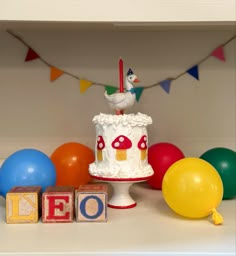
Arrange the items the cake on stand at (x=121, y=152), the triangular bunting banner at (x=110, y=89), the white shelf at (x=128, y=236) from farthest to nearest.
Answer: the triangular bunting banner at (x=110, y=89), the cake on stand at (x=121, y=152), the white shelf at (x=128, y=236)

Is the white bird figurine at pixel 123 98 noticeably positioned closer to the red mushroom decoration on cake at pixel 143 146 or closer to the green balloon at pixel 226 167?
the red mushroom decoration on cake at pixel 143 146

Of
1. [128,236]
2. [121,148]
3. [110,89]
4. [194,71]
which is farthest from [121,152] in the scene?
[194,71]

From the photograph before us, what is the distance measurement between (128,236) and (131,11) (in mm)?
493

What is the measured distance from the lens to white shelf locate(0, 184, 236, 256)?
0.79 meters

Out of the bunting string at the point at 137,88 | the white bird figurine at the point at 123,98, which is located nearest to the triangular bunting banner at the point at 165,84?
the bunting string at the point at 137,88

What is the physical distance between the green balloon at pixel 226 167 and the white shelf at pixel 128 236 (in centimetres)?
9

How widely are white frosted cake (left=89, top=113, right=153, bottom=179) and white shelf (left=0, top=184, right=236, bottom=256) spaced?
0.33 feet

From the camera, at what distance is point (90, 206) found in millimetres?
970

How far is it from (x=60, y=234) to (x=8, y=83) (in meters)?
0.64

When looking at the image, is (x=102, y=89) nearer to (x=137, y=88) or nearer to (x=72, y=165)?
(x=137, y=88)

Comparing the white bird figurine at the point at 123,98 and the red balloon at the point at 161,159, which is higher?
the white bird figurine at the point at 123,98

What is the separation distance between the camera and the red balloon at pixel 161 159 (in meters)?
1.20

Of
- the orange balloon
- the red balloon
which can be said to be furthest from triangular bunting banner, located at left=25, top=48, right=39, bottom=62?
the red balloon

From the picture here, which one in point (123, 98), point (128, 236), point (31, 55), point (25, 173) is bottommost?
point (128, 236)
